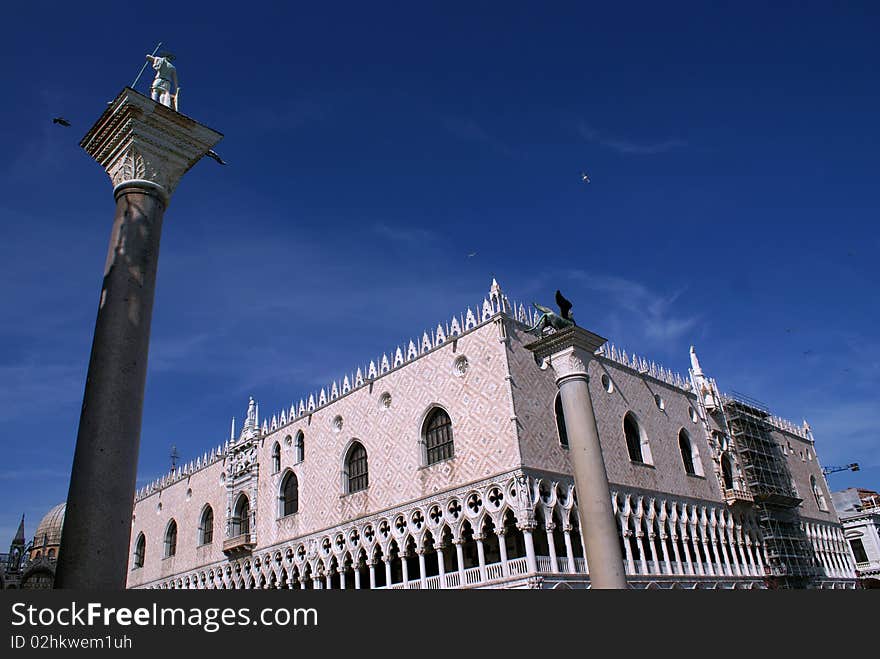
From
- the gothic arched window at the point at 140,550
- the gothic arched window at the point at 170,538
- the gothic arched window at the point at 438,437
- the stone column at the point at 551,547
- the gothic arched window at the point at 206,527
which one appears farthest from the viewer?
the gothic arched window at the point at 140,550

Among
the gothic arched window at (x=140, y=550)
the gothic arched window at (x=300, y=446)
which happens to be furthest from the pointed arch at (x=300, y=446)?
the gothic arched window at (x=140, y=550)

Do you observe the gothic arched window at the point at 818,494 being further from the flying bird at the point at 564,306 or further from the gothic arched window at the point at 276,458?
the flying bird at the point at 564,306

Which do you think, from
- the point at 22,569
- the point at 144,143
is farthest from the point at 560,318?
the point at 22,569

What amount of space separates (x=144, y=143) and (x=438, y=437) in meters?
15.7

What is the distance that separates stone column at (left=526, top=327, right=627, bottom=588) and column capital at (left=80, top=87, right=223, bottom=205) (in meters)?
5.92

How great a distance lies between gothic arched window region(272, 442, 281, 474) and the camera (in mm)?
28781

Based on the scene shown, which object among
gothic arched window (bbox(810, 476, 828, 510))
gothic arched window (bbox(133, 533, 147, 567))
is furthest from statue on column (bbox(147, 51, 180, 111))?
gothic arched window (bbox(810, 476, 828, 510))

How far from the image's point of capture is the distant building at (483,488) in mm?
19938

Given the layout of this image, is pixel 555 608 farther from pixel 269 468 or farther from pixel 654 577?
pixel 269 468

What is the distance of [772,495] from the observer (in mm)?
30875

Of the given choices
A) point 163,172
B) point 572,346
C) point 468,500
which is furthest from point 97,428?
point 468,500

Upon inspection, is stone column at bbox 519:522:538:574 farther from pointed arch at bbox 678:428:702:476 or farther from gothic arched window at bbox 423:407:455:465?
pointed arch at bbox 678:428:702:476

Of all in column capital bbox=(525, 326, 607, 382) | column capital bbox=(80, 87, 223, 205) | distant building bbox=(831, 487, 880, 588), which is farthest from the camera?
distant building bbox=(831, 487, 880, 588)

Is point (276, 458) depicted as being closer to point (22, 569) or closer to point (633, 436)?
point (633, 436)
